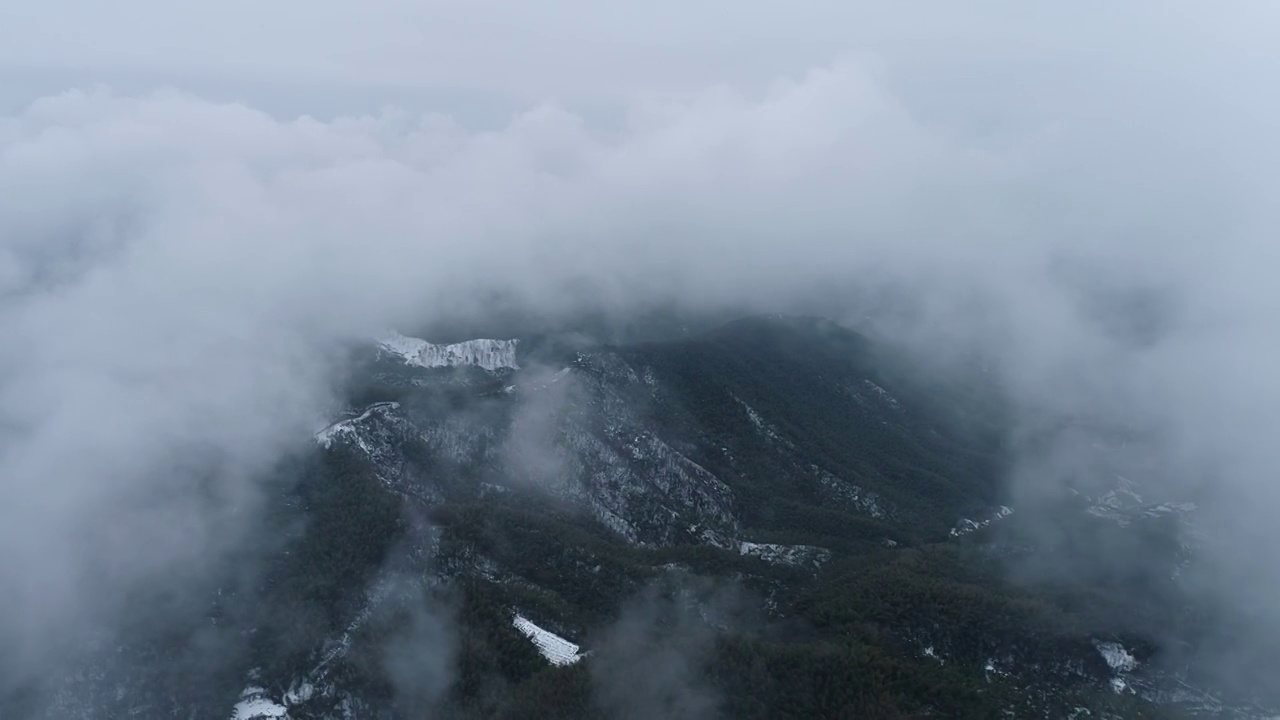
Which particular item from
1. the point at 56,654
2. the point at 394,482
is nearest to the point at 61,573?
the point at 56,654

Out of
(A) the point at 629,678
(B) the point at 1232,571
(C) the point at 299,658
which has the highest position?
(B) the point at 1232,571

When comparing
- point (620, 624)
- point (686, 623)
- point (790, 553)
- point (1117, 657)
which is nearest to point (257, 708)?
point (620, 624)

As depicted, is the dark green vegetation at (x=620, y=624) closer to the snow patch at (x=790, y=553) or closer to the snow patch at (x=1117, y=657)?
the snow patch at (x=790, y=553)

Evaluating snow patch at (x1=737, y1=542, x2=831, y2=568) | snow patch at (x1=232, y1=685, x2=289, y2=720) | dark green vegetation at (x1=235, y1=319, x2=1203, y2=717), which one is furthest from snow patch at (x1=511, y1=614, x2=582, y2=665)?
snow patch at (x1=737, y1=542, x2=831, y2=568)

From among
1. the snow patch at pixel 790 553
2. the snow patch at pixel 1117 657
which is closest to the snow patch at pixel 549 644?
the snow patch at pixel 790 553

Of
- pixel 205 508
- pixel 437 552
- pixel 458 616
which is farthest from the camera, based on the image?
pixel 205 508

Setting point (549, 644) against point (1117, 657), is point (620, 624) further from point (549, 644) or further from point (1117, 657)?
point (1117, 657)

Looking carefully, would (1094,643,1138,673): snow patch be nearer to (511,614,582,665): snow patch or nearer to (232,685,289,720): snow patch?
(511,614,582,665): snow patch

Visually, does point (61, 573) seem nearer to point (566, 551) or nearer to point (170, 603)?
point (170, 603)
